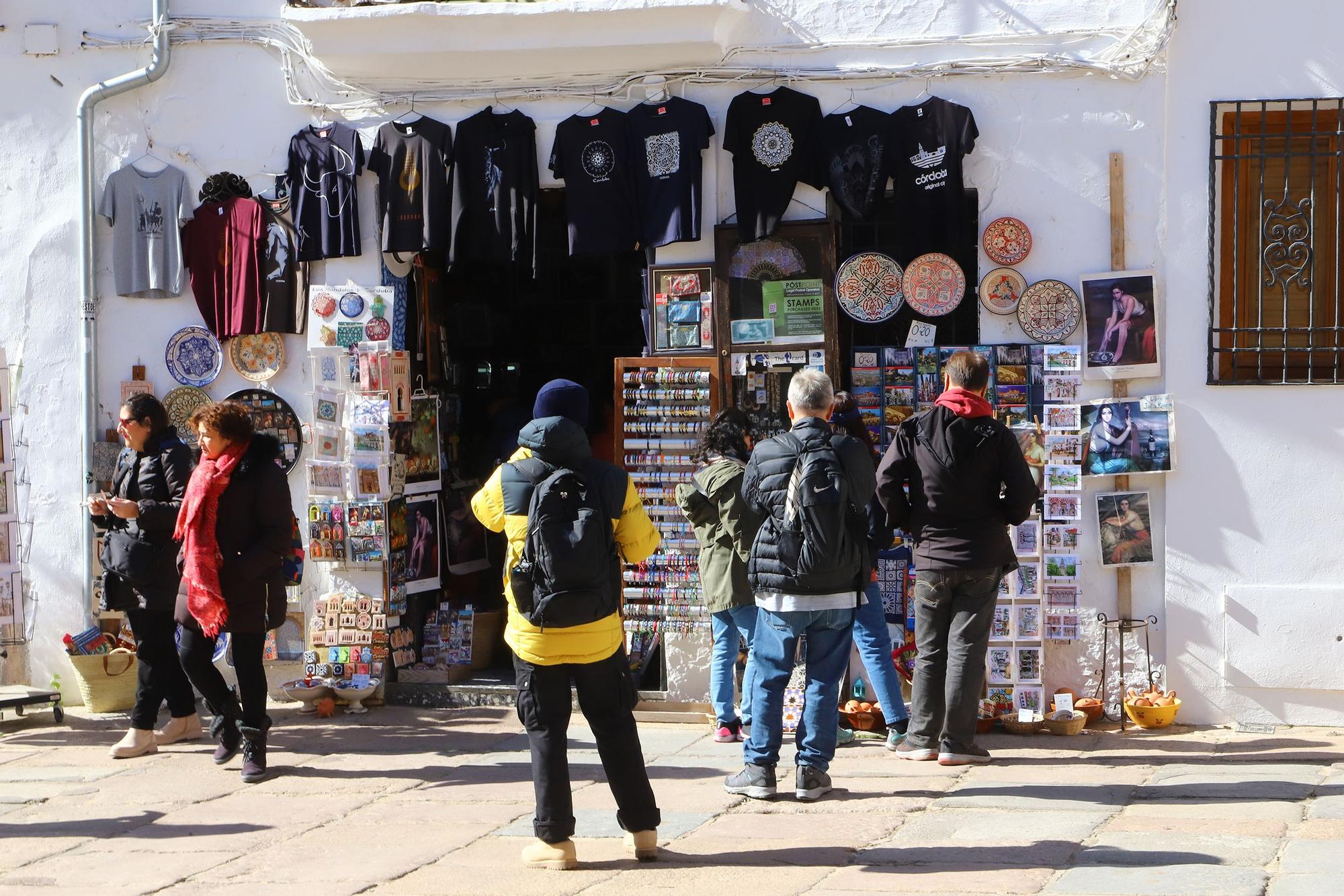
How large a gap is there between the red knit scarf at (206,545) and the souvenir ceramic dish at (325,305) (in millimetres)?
1920


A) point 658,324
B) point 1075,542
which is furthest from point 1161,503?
point 658,324

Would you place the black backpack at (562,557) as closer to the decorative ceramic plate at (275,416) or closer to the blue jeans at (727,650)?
the blue jeans at (727,650)

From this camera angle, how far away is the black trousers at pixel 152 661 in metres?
7.66

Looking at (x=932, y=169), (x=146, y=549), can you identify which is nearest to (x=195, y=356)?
(x=146, y=549)

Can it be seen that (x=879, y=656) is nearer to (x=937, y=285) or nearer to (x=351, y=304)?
(x=937, y=285)

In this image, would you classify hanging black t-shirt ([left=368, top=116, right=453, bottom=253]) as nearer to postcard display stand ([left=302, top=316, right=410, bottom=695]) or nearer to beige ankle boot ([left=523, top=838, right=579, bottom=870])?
postcard display stand ([left=302, top=316, right=410, bottom=695])

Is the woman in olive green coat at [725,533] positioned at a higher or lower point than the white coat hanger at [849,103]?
lower

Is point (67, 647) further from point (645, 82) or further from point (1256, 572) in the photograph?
point (1256, 572)

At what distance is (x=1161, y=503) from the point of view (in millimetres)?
8000

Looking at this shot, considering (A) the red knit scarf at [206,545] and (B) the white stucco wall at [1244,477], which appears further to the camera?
(B) the white stucco wall at [1244,477]

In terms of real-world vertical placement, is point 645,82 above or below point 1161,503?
above

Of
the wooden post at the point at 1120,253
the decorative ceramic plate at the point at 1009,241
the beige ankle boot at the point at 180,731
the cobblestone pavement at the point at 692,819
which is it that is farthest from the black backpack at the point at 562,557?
the wooden post at the point at 1120,253

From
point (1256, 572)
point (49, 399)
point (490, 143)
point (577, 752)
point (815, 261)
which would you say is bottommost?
point (577, 752)

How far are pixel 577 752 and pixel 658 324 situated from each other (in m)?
2.46
